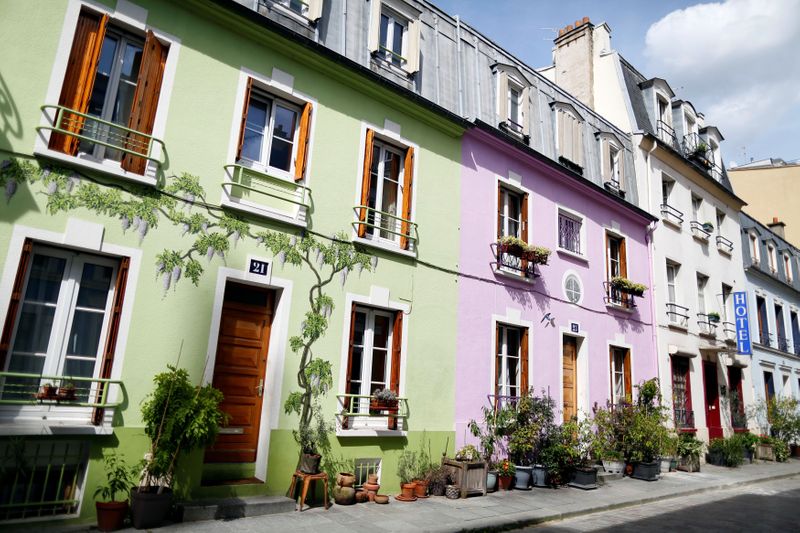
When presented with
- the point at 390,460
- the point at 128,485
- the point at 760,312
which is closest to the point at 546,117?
the point at 390,460

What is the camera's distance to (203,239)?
23.4 feet

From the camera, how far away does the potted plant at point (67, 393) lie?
5.90 m

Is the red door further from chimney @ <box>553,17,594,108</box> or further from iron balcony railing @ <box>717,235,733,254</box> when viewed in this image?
chimney @ <box>553,17,594,108</box>

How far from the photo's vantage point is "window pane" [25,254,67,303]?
6.04m

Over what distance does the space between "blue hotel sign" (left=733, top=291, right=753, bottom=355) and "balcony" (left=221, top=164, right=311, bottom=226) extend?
16.7 meters

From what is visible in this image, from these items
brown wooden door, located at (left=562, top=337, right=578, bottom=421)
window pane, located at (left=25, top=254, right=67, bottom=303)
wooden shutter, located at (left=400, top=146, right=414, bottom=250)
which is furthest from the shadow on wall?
brown wooden door, located at (left=562, top=337, right=578, bottom=421)

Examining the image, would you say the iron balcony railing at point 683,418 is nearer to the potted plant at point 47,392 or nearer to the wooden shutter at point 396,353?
the wooden shutter at point 396,353

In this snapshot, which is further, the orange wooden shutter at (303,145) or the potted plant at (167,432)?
the orange wooden shutter at (303,145)

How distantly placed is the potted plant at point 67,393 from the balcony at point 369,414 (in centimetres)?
353

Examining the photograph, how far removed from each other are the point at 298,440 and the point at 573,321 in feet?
25.5

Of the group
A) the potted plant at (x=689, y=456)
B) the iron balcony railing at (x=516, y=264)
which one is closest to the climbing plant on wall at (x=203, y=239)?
the iron balcony railing at (x=516, y=264)

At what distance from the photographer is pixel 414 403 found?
9.16m

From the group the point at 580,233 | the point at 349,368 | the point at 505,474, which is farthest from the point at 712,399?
the point at 349,368

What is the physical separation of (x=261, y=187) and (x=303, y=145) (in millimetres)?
1011
